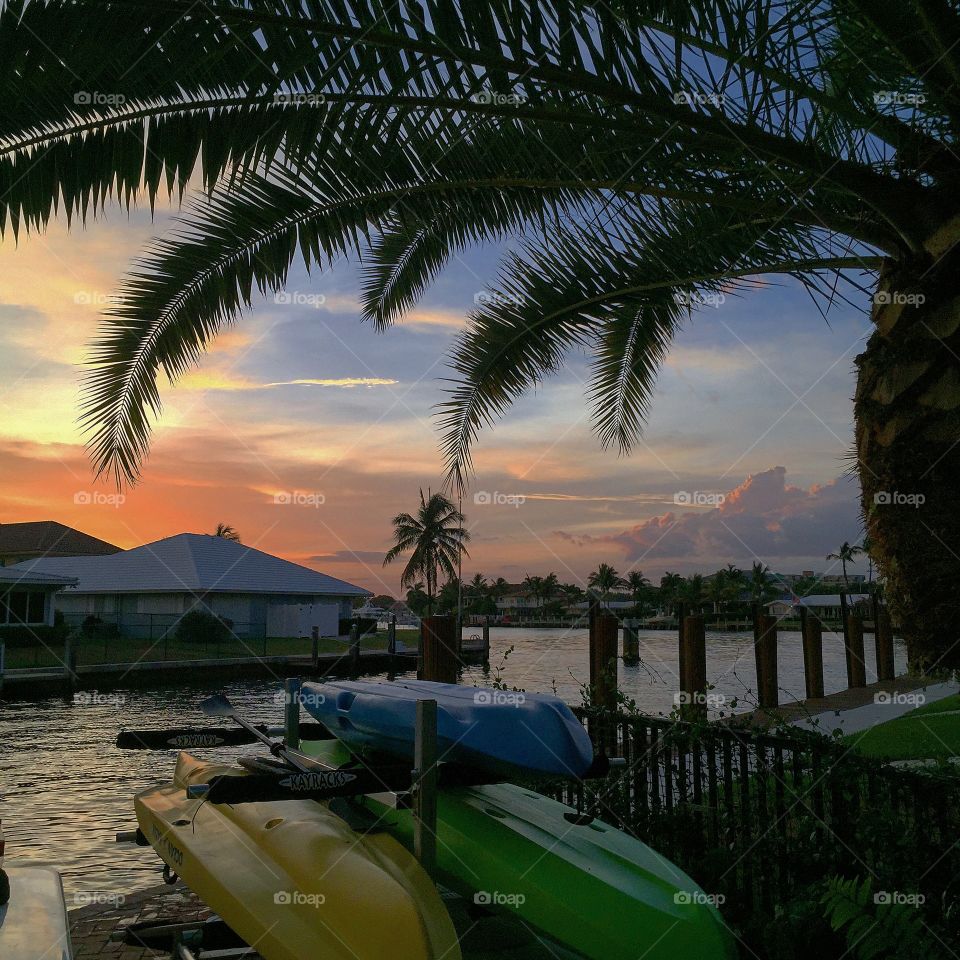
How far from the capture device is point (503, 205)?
661 centimetres

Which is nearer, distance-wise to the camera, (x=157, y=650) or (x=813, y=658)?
(x=813, y=658)

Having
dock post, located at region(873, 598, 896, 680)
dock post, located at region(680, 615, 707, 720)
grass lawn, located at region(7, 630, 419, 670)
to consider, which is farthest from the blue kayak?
grass lawn, located at region(7, 630, 419, 670)

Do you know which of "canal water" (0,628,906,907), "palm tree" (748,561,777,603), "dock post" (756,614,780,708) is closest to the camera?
"canal water" (0,628,906,907)

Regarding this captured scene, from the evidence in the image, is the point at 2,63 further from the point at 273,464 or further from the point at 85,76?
the point at 273,464

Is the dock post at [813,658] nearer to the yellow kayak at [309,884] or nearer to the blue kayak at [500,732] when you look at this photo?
the blue kayak at [500,732]

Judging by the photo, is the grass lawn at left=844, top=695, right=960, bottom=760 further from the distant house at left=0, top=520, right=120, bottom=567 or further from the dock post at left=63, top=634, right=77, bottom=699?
the distant house at left=0, top=520, right=120, bottom=567

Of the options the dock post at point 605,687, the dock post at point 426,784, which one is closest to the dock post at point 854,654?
the dock post at point 605,687

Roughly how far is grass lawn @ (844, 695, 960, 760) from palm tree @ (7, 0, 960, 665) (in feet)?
19.0

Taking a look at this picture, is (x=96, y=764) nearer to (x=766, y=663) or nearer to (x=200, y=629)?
(x=766, y=663)

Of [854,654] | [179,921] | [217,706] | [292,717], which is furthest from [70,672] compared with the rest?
[179,921]

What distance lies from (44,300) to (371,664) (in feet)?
94.4

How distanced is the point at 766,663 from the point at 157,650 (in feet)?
72.7

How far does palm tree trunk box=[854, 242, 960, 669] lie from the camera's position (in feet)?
14.8

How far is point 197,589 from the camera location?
3597cm
